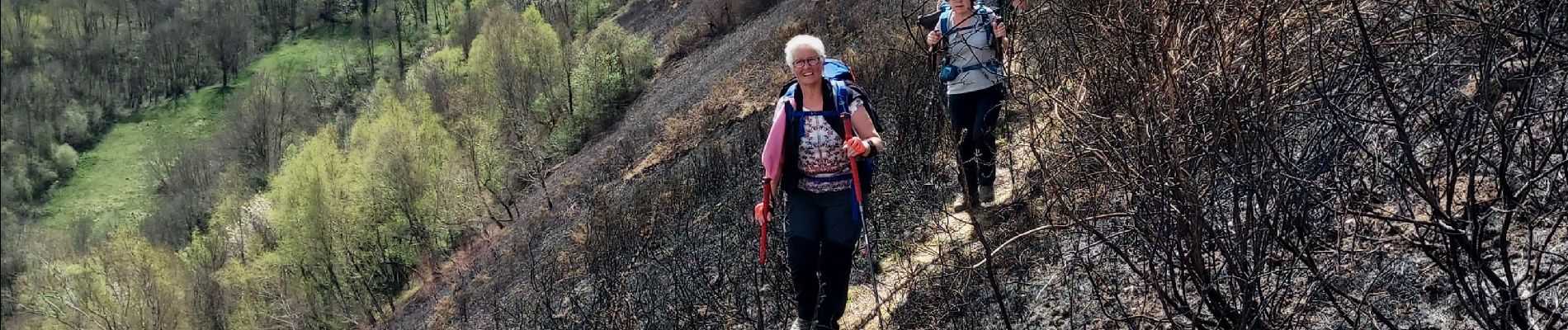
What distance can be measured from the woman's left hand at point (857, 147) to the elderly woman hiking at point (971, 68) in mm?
1067

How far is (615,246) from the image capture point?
7883 mm

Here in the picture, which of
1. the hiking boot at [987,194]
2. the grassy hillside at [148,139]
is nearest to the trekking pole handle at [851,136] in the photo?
the hiking boot at [987,194]

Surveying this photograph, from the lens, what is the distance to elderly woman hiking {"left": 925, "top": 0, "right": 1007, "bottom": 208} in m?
4.32

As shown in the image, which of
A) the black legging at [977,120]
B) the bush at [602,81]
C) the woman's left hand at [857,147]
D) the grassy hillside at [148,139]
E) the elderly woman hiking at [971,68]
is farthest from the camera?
the grassy hillside at [148,139]

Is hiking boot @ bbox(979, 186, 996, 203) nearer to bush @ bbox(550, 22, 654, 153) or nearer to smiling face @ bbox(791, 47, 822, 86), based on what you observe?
smiling face @ bbox(791, 47, 822, 86)

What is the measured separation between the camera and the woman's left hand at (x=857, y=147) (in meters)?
3.27

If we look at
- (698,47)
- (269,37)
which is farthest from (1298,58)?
(269,37)

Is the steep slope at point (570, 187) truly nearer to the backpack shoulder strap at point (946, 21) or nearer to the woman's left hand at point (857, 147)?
the backpack shoulder strap at point (946, 21)

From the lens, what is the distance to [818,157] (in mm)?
3393

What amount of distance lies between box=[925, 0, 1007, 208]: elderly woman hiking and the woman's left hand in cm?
107

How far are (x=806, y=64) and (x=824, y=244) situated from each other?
63 centimetres

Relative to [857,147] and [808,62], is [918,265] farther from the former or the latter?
[808,62]

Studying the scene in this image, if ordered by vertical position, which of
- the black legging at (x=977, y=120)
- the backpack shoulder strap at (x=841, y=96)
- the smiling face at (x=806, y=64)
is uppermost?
the smiling face at (x=806, y=64)

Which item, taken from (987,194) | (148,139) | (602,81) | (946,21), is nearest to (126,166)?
(148,139)
